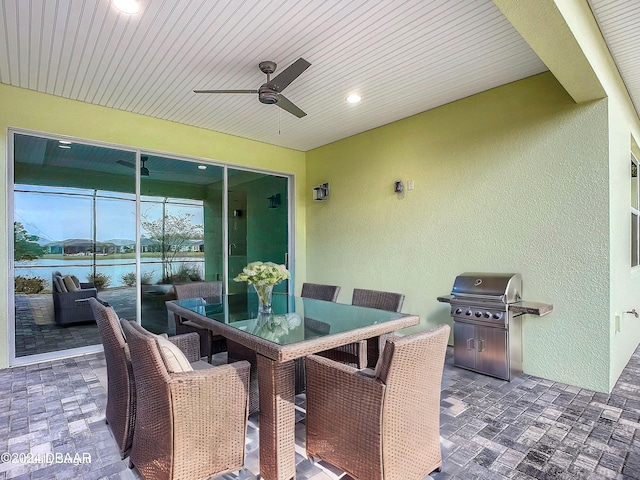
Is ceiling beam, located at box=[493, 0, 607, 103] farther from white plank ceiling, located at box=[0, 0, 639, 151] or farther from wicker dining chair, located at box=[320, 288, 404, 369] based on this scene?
wicker dining chair, located at box=[320, 288, 404, 369]

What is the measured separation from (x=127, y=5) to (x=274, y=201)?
12.0ft

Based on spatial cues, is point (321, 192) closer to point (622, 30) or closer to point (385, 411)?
point (622, 30)

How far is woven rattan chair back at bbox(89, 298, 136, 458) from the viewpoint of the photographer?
76.7 inches

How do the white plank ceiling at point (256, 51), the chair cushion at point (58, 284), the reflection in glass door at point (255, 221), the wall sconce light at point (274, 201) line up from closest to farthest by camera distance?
the white plank ceiling at point (256, 51)
the chair cushion at point (58, 284)
the reflection in glass door at point (255, 221)
the wall sconce light at point (274, 201)

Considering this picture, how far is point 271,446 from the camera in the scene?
1.73 meters

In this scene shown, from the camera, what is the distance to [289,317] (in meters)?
2.40

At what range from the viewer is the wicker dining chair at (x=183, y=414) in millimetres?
1564

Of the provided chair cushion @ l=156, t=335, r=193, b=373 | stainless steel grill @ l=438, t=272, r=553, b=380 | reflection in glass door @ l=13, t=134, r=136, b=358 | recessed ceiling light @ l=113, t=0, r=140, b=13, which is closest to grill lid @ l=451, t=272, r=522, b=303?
stainless steel grill @ l=438, t=272, r=553, b=380

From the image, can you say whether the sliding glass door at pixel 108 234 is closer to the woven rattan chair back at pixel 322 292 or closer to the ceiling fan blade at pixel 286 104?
the woven rattan chair back at pixel 322 292

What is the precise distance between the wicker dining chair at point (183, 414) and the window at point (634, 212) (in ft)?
14.1

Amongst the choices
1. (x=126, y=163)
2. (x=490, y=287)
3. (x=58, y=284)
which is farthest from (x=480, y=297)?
(x=58, y=284)

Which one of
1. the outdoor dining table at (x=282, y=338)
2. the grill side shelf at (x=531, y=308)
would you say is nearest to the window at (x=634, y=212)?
the grill side shelf at (x=531, y=308)

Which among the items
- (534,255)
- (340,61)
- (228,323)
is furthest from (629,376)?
(340,61)

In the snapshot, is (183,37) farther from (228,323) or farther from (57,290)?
(57,290)
